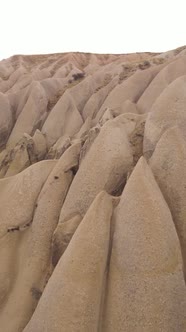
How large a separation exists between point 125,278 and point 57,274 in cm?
115

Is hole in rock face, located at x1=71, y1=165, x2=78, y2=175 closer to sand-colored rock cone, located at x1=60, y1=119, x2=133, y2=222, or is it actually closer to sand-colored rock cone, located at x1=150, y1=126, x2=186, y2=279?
sand-colored rock cone, located at x1=60, y1=119, x2=133, y2=222

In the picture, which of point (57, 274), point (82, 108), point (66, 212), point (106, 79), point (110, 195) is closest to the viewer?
point (57, 274)

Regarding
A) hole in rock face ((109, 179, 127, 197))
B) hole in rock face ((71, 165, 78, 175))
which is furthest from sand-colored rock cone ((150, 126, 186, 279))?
hole in rock face ((71, 165, 78, 175))

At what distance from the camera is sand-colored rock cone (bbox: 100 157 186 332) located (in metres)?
5.66

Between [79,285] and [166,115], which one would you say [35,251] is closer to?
[79,285]

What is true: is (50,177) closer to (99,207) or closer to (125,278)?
(99,207)

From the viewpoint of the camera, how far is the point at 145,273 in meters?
5.78

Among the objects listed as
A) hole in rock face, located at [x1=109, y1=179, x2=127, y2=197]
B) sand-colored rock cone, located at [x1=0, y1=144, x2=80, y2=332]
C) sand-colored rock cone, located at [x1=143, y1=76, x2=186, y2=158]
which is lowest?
sand-colored rock cone, located at [x1=0, y1=144, x2=80, y2=332]

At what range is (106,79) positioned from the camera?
75.3 feet

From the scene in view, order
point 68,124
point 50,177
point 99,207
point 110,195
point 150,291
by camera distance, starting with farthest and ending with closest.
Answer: point 68,124 → point 50,177 → point 110,195 → point 99,207 → point 150,291

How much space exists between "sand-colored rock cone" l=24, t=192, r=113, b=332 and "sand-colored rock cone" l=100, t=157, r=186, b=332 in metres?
0.23

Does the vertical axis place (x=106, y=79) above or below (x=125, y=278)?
above

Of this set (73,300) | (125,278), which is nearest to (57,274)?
(73,300)

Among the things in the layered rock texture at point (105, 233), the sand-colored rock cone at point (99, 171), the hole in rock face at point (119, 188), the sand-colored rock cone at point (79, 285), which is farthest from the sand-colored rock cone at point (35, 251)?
the hole in rock face at point (119, 188)
